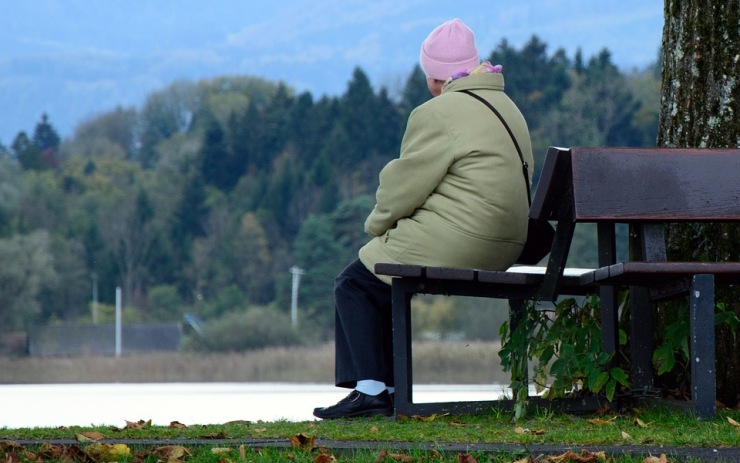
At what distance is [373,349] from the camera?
4.91 metres

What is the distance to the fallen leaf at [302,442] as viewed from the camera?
367 cm

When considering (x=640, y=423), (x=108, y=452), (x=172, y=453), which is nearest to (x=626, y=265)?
(x=640, y=423)

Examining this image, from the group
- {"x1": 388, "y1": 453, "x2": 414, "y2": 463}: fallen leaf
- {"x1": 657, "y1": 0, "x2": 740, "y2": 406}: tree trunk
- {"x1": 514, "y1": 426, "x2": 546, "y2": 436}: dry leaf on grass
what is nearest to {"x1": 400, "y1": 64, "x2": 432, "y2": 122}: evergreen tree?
{"x1": 657, "y1": 0, "x2": 740, "y2": 406}: tree trunk

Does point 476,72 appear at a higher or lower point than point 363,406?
higher

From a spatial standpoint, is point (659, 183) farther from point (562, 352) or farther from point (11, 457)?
point (11, 457)

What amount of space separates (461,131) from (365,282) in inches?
26.4

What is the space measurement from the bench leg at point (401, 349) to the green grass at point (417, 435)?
0.27 feet

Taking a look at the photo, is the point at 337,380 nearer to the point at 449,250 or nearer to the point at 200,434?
the point at 449,250

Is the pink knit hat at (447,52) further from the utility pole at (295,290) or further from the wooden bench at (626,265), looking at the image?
the utility pole at (295,290)

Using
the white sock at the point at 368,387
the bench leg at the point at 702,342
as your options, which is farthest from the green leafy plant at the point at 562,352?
the white sock at the point at 368,387

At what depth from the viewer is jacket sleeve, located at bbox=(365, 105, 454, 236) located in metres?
4.69

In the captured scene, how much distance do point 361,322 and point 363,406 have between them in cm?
31

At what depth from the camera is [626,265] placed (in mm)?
4121

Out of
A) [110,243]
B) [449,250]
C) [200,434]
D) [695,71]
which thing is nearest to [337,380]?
[449,250]
